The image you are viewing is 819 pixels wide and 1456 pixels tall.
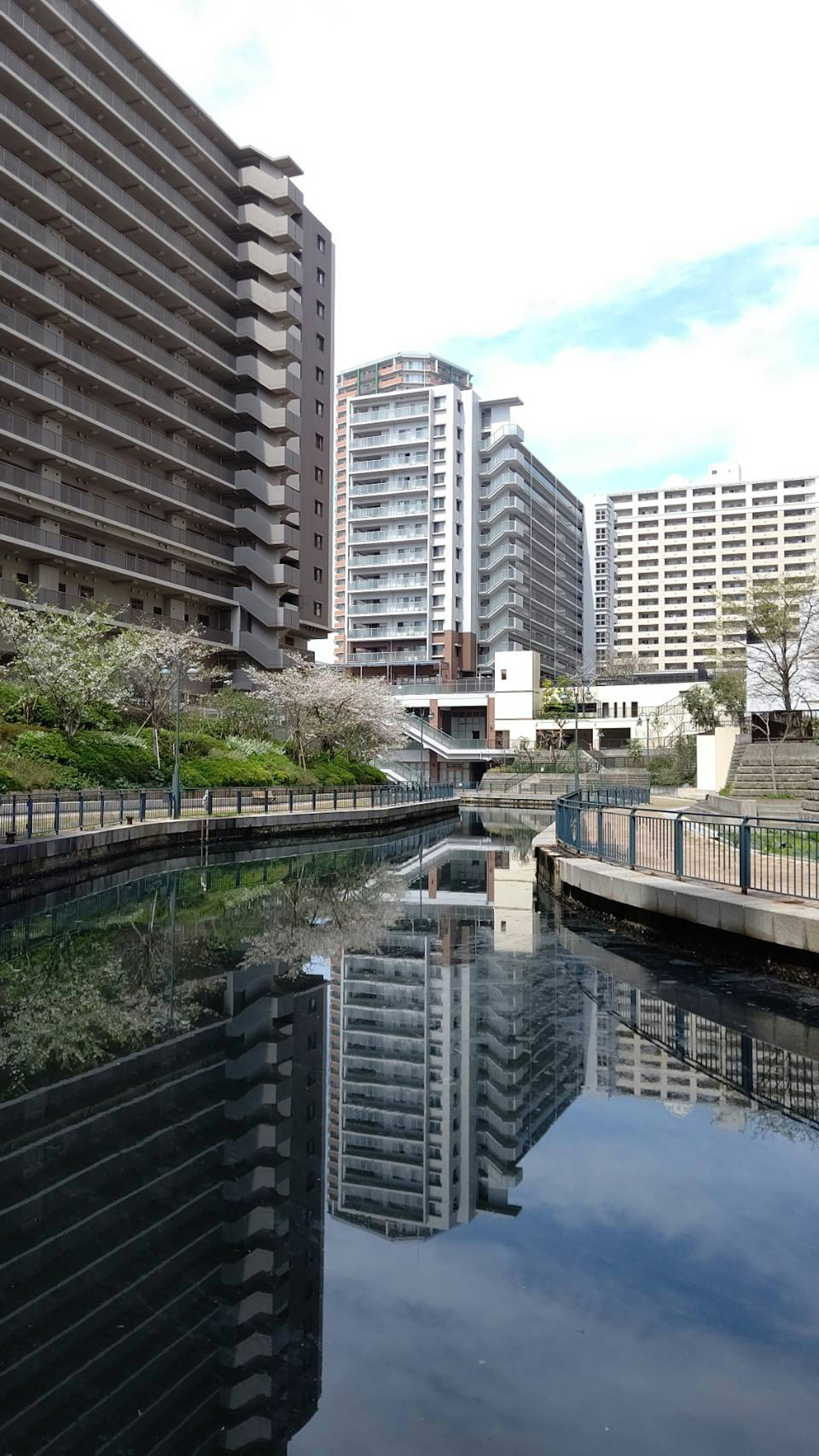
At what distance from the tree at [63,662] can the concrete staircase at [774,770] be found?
25083mm

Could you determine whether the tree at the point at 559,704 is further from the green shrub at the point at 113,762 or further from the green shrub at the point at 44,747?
the green shrub at the point at 44,747

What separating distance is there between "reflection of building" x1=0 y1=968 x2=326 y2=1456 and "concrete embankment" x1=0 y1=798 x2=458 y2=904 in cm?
1292

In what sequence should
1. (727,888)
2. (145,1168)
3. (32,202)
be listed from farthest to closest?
(32,202) < (727,888) < (145,1168)

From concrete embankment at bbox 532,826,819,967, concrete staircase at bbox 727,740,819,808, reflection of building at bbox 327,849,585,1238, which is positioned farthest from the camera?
concrete staircase at bbox 727,740,819,808

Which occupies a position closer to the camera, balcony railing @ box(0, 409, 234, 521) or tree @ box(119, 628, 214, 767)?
tree @ box(119, 628, 214, 767)

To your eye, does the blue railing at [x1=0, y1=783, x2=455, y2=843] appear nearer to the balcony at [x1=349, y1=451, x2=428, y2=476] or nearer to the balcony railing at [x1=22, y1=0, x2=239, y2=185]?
the balcony railing at [x1=22, y1=0, x2=239, y2=185]

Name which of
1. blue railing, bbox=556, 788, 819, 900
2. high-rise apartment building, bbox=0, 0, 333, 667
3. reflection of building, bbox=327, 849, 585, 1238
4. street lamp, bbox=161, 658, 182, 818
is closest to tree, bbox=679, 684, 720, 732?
high-rise apartment building, bbox=0, 0, 333, 667

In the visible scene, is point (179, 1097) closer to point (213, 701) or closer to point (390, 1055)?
point (390, 1055)

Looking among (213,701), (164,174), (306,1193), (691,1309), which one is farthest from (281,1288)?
(164,174)

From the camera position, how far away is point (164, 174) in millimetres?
55500

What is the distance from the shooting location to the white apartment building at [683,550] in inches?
5310

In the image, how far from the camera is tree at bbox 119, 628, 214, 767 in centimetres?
4278

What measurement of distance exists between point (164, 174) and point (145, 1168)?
6125cm

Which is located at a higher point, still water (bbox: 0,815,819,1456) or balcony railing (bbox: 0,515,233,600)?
balcony railing (bbox: 0,515,233,600)
